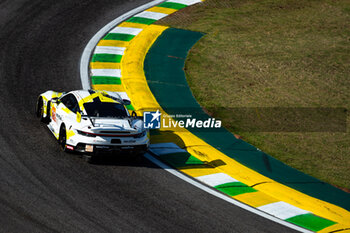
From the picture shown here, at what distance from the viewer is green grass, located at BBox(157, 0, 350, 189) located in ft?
50.4

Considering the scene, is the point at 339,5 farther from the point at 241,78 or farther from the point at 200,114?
the point at 200,114

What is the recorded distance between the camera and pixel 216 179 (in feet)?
43.0

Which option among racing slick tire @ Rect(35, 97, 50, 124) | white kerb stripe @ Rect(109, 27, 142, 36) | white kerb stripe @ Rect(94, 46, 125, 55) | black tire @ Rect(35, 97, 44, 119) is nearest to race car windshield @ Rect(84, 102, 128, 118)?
racing slick tire @ Rect(35, 97, 50, 124)

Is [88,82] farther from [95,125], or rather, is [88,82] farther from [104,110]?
[95,125]

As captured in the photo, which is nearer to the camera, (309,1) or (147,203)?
(147,203)

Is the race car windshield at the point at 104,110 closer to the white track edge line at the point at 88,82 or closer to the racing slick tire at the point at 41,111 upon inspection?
the white track edge line at the point at 88,82

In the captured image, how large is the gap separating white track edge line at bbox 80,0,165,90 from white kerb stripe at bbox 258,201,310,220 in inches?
306

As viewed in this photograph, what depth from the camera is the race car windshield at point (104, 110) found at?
43.7ft

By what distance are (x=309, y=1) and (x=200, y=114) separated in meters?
12.5

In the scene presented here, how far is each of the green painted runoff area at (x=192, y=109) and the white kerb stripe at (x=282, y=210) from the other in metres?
0.96

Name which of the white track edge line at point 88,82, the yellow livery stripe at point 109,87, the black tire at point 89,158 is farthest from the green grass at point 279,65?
the black tire at point 89,158

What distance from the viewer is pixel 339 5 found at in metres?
26.0

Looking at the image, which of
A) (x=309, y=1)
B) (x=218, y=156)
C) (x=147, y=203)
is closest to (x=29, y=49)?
(x=218, y=156)

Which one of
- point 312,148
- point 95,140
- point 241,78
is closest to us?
point 95,140
